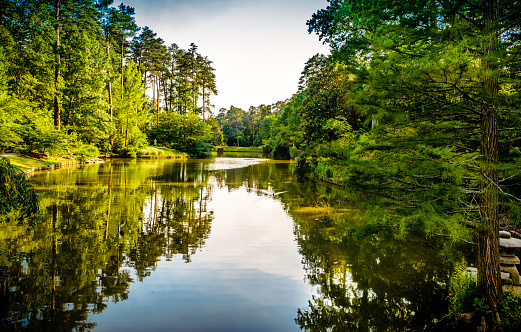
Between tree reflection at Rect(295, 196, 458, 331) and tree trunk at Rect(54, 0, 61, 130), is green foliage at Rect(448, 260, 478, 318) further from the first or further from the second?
tree trunk at Rect(54, 0, 61, 130)

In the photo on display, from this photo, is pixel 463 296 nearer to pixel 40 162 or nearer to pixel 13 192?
pixel 13 192

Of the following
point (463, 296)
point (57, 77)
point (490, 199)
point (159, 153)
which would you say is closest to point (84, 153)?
point (57, 77)

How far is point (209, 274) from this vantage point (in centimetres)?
598

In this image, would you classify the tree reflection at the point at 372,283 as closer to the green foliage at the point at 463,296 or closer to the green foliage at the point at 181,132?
the green foliage at the point at 463,296

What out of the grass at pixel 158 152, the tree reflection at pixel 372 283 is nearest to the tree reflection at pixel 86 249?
the tree reflection at pixel 372 283

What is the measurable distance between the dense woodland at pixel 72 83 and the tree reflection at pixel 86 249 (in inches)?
495

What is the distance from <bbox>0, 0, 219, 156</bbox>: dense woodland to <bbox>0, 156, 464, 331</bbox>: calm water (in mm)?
15504

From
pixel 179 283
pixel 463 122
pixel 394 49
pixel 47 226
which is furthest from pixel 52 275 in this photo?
pixel 463 122

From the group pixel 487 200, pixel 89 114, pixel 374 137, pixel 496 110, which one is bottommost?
pixel 487 200

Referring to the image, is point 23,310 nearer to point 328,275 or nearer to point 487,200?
point 328,275

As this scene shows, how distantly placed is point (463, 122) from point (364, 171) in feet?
5.13

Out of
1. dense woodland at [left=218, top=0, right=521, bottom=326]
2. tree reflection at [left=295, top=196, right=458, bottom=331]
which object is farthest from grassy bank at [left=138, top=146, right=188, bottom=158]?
dense woodland at [left=218, top=0, right=521, bottom=326]

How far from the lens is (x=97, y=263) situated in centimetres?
616

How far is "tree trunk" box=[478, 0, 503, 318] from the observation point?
381cm
